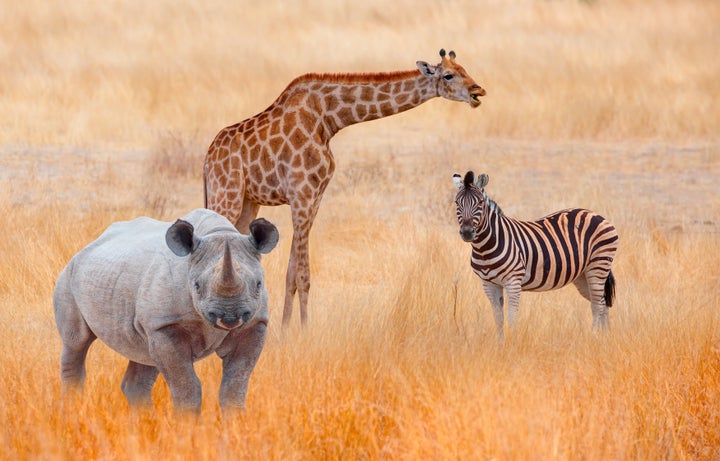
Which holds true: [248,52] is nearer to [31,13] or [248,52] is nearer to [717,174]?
[31,13]

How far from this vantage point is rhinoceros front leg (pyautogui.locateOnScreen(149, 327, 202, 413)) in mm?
4750

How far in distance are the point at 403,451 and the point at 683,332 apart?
2.35 meters

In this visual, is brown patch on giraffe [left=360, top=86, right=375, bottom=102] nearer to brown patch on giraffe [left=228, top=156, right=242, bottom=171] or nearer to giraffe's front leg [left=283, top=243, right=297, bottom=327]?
brown patch on giraffe [left=228, top=156, right=242, bottom=171]

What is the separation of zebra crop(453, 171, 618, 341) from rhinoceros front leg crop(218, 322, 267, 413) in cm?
207

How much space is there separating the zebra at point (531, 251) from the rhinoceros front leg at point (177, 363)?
2.29 meters

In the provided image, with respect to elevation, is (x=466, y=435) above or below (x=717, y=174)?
below

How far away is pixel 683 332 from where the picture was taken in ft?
21.5

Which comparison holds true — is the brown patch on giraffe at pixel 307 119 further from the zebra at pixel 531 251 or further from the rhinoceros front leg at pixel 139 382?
the rhinoceros front leg at pixel 139 382

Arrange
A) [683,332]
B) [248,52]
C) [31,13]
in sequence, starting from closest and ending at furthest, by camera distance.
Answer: [683,332] → [248,52] → [31,13]

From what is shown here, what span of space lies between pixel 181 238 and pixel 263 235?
331mm

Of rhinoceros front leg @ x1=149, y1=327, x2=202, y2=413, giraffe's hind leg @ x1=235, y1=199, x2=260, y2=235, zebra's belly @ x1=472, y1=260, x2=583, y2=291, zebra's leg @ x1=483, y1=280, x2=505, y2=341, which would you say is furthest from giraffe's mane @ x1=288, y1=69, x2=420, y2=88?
rhinoceros front leg @ x1=149, y1=327, x2=202, y2=413

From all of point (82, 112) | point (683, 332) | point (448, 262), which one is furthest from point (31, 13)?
point (683, 332)

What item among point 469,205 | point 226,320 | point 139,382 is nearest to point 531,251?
point 469,205

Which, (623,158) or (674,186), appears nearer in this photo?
(674,186)
